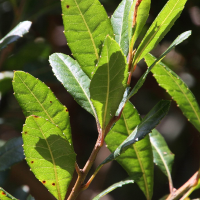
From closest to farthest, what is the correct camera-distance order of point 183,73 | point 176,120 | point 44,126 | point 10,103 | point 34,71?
point 44,126
point 34,71
point 10,103
point 183,73
point 176,120

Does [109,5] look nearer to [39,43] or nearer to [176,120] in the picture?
[39,43]

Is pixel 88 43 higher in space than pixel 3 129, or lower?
higher

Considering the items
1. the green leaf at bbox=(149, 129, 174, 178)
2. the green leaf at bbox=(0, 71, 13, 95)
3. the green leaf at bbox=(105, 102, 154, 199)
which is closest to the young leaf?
the green leaf at bbox=(149, 129, 174, 178)

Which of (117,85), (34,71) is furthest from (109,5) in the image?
(117,85)

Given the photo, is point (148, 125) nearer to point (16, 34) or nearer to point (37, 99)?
point (37, 99)

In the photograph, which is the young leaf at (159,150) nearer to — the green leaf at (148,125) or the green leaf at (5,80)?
the green leaf at (148,125)

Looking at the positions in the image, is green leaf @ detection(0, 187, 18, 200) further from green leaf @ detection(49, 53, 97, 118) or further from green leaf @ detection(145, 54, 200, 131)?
green leaf @ detection(145, 54, 200, 131)
